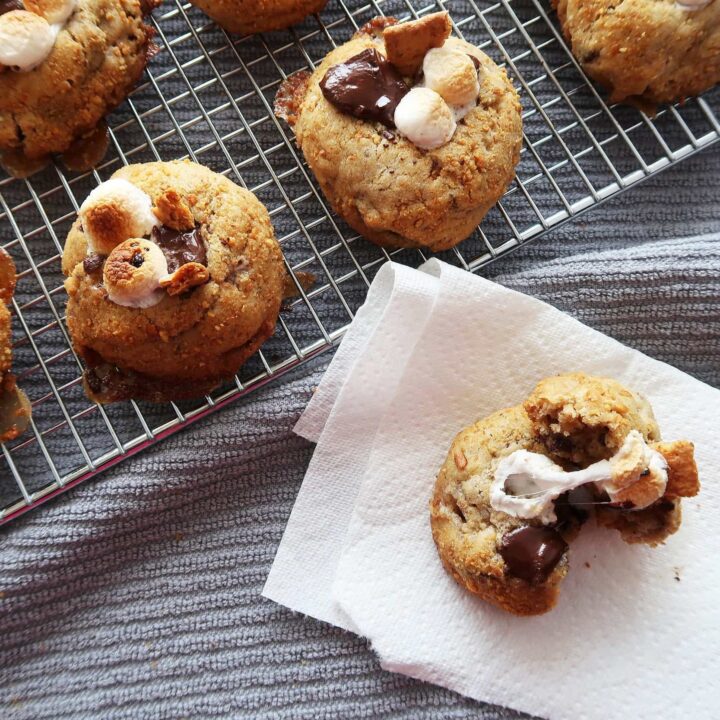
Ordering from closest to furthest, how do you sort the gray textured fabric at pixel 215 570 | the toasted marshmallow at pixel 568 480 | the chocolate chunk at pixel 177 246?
1. the toasted marshmallow at pixel 568 480
2. the chocolate chunk at pixel 177 246
3. the gray textured fabric at pixel 215 570

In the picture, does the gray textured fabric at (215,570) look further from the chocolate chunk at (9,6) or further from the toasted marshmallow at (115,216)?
the chocolate chunk at (9,6)

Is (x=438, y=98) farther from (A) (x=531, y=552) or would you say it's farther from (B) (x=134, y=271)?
(A) (x=531, y=552)

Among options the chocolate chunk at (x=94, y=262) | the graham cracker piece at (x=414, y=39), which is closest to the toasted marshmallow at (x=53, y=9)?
the chocolate chunk at (x=94, y=262)

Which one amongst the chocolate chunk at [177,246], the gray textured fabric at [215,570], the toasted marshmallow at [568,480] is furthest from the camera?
the gray textured fabric at [215,570]

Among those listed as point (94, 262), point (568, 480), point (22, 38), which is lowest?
point (568, 480)

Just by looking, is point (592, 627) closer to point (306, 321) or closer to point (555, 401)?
point (555, 401)

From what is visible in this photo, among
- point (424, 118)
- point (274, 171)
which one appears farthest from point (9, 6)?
point (424, 118)
